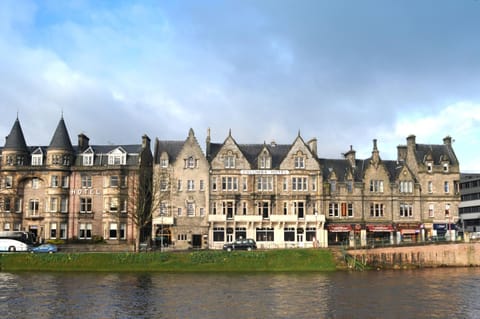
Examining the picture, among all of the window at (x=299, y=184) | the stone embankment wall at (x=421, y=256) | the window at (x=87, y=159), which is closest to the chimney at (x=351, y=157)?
the window at (x=299, y=184)

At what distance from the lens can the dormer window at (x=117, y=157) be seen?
7788 cm

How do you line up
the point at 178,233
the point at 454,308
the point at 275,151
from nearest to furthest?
the point at 454,308
the point at 178,233
the point at 275,151

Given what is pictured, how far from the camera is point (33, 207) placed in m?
76.3

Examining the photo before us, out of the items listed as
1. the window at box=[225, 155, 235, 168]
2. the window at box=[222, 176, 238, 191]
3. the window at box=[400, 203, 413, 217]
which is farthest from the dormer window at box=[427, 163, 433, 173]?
the window at box=[225, 155, 235, 168]

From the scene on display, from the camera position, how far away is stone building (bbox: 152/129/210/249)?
74938 mm

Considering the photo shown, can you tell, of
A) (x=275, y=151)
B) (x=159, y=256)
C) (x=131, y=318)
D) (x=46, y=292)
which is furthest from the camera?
(x=275, y=151)

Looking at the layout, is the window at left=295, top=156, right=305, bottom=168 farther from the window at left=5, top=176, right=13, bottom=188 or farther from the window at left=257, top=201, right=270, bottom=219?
the window at left=5, top=176, right=13, bottom=188

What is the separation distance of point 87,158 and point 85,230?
35.6 ft

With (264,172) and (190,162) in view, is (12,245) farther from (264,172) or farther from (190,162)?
(264,172)

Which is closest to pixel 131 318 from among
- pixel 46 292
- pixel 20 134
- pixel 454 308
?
pixel 46 292

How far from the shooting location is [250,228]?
7531cm

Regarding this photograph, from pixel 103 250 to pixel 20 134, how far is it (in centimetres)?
2495

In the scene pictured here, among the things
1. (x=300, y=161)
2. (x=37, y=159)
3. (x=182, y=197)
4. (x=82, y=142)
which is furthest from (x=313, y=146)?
(x=37, y=159)

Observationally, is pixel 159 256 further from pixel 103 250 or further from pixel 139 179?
pixel 139 179
